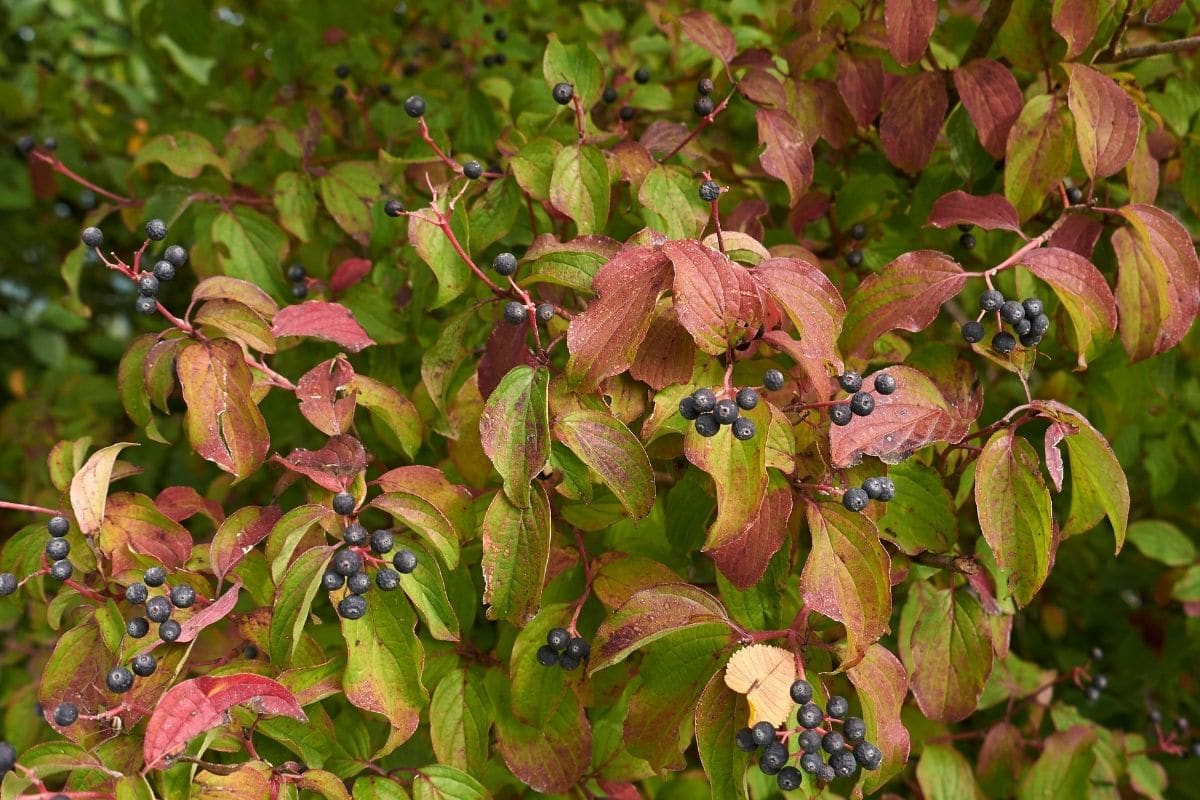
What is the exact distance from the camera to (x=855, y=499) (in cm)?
165

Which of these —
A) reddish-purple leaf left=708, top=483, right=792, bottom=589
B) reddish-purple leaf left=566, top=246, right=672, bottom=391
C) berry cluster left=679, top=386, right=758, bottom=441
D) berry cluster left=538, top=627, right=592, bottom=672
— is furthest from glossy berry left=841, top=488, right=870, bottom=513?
berry cluster left=538, top=627, right=592, bottom=672

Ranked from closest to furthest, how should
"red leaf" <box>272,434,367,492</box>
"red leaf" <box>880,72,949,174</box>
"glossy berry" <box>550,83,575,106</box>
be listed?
"red leaf" <box>272,434,367,492</box>
"glossy berry" <box>550,83,575,106</box>
"red leaf" <box>880,72,949,174</box>

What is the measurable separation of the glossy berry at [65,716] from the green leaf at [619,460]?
38.2 inches

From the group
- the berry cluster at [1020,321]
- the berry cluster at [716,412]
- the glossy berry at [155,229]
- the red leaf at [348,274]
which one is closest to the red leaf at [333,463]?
the glossy berry at [155,229]

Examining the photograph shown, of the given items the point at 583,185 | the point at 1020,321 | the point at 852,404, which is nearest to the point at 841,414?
the point at 852,404

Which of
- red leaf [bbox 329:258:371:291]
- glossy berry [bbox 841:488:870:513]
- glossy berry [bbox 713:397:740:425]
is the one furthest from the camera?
Answer: red leaf [bbox 329:258:371:291]

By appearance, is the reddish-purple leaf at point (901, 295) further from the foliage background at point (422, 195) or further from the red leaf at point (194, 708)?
the red leaf at point (194, 708)

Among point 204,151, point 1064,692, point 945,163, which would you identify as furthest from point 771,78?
point 1064,692

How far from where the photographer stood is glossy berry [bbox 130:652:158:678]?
1.64 meters

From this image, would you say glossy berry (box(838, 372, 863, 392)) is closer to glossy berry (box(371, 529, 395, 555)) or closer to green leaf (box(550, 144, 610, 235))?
green leaf (box(550, 144, 610, 235))

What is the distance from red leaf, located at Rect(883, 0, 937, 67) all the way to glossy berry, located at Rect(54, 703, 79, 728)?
2.09 m

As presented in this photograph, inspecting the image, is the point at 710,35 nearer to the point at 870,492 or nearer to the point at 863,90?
the point at 863,90

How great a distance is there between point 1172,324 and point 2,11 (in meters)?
6.40

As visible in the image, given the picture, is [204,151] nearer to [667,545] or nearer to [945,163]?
[667,545]
